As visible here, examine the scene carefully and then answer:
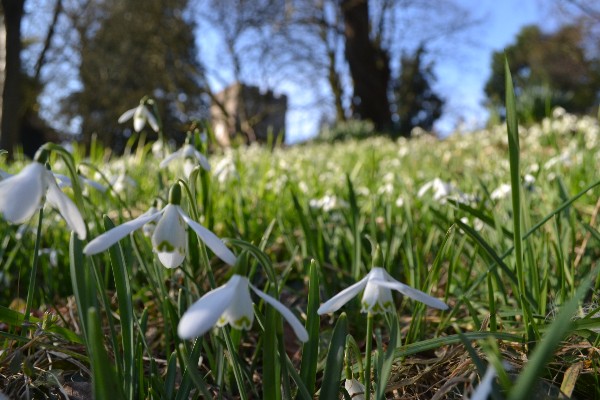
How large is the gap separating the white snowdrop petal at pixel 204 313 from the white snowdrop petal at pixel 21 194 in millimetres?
248

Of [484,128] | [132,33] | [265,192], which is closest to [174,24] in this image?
[132,33]

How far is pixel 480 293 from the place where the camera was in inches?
56.6

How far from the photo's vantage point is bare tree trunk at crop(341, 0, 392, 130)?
14492 mm

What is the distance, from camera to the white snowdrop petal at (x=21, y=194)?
623 millimetres

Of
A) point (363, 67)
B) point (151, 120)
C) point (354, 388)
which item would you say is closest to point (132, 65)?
point (363, 67)

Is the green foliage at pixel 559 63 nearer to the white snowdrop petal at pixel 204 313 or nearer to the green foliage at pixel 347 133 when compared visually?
the green foliage at pixel 347 133

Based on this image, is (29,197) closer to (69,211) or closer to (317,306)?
(69,211)

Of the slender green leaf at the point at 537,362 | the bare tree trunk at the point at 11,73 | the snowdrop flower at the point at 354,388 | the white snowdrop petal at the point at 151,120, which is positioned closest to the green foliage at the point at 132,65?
the bare tree trunk at the point at 11,73

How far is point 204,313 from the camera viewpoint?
529mm

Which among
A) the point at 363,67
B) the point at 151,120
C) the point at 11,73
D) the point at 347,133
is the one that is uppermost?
the point at 363,67

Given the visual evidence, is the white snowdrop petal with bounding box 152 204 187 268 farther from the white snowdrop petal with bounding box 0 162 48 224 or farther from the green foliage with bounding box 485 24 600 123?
the green foliage with bounding box 485 24 600 123

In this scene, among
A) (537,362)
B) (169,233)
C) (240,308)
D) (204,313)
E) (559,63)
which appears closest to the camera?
(537,362)

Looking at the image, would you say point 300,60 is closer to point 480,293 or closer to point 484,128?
point 484,128

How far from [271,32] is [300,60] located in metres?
1.34
